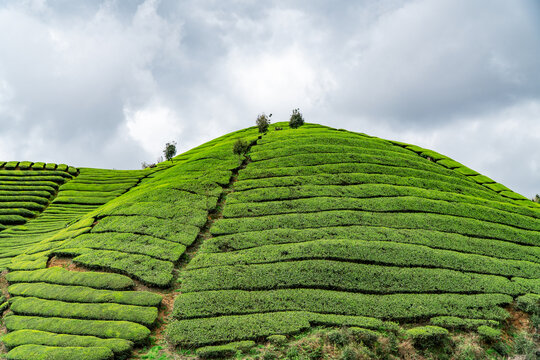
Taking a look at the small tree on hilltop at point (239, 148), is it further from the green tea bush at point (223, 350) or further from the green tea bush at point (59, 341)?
the green tea bush at point (223, 350)

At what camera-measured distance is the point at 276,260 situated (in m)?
19.5

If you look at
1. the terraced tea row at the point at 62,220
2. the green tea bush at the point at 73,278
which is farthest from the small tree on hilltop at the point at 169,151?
the green tea bush at the point at 73,278

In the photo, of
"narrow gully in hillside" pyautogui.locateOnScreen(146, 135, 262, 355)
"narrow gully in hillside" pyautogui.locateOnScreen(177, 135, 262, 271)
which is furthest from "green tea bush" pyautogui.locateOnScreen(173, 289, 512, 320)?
"narrow gully in hillside" pyautogui.locateOnScreen(177, 135, 262, 271)

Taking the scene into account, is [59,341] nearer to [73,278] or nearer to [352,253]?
[73,278]

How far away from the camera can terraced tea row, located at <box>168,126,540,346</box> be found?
1606 cm

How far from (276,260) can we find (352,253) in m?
4.78

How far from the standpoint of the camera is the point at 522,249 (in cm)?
2228

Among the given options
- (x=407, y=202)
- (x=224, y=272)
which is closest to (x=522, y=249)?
(x=407, y=202)

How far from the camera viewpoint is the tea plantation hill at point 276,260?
612 inches

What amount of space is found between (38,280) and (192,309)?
460 inches

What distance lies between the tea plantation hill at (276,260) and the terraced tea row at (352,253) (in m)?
0.09

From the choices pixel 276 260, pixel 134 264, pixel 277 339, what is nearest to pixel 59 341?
pixel 134 264

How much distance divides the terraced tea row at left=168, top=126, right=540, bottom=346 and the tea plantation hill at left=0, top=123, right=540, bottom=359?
9cm

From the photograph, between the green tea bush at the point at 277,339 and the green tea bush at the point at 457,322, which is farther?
the green tea bush at the point at 457,322
